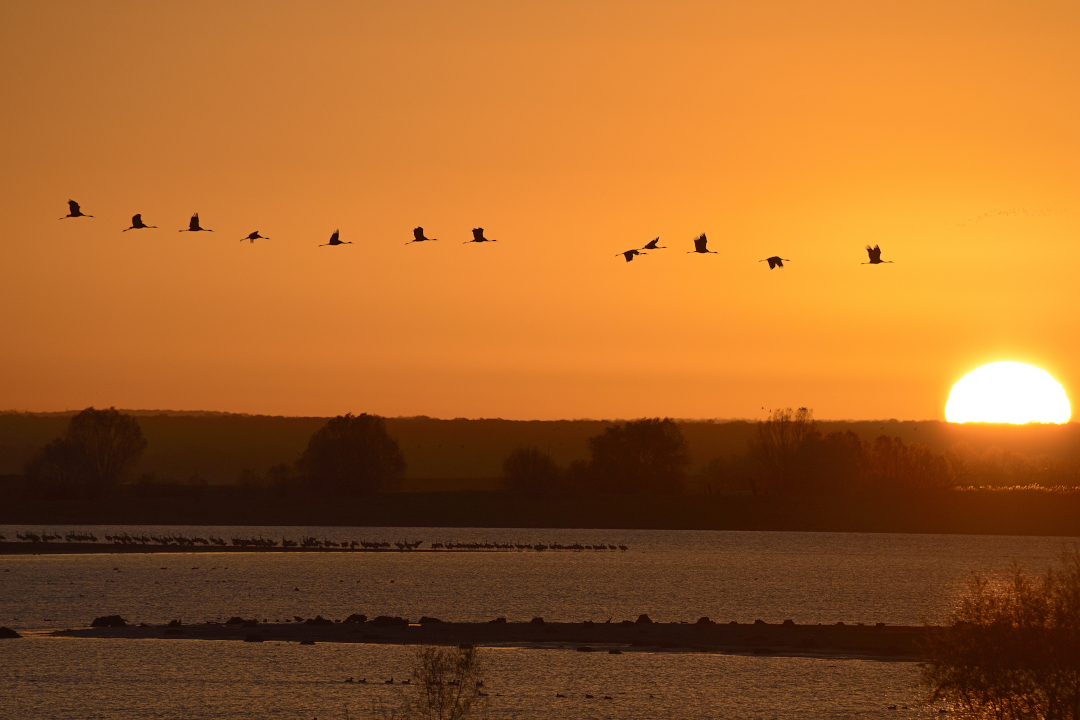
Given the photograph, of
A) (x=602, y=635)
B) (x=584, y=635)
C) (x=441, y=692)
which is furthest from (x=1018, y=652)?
(x=584, y=635)

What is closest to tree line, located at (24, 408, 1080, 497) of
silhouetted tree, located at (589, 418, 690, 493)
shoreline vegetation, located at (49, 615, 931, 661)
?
silhouetted tree, located at (589, 418, 690, 493)

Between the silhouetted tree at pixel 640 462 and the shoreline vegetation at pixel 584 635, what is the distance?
10023 centimetres

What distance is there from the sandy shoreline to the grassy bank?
9472 cm

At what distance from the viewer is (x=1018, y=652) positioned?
28562mm

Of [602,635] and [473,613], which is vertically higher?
[602,635]

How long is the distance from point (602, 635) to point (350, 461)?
114 metres

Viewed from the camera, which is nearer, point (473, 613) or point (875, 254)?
point (875, 254)

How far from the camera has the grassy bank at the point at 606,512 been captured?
14950 centimetres

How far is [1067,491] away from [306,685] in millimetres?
132177

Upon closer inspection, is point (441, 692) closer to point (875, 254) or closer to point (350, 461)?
point (875, 254)

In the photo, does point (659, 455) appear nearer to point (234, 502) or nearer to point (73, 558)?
point (234, 502)

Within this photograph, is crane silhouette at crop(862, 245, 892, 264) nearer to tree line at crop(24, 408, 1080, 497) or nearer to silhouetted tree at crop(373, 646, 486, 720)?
silhouetted tree at crop(373, 646, 486, 720)

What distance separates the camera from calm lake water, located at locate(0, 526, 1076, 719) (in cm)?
3894

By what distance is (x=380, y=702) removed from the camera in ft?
125
